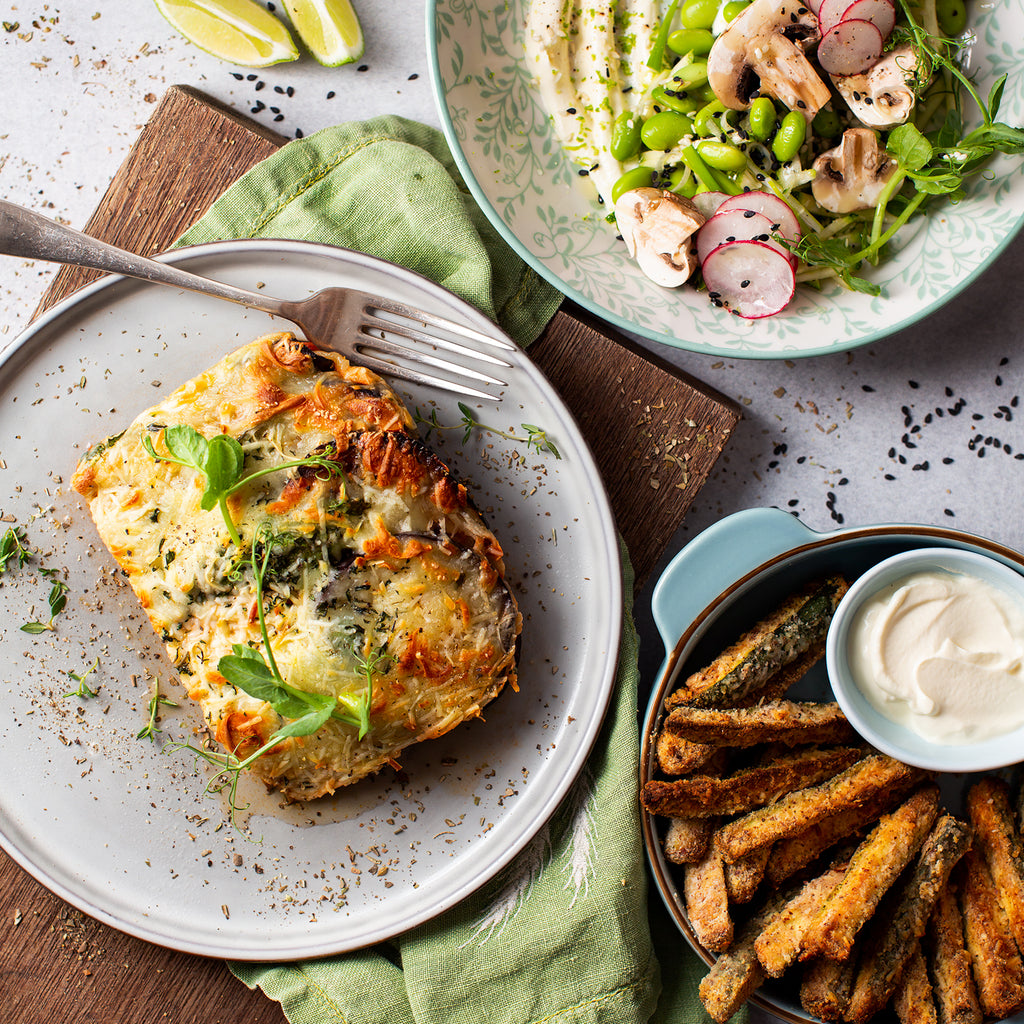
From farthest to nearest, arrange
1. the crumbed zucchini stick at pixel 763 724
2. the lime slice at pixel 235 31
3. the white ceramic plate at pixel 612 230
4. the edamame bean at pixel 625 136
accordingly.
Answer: the lime slice at pixel 235 31
the edamame bean at pixel 625 136
the white ceramic plate at pixel 612 230
the crumbed zucchini stick at pixel 763 724

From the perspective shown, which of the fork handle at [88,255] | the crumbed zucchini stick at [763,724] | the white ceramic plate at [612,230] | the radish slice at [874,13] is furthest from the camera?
the white ceramic plate at [612,230]

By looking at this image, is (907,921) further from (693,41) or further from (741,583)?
(693,41)

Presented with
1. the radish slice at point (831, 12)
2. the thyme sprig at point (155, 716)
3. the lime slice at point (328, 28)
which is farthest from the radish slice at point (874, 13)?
the thyme sprig at point (155, 716)

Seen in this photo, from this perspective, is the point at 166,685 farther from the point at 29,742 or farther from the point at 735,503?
the point at 735,503

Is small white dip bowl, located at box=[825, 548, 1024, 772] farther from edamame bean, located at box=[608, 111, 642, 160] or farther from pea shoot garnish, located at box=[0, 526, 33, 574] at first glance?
pea shoot garnish, located at box=[0, 526, 33, 574]

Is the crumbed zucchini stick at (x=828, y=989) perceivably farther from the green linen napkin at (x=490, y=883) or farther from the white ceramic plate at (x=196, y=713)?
the white ceramic plate at (x=196, y=713)

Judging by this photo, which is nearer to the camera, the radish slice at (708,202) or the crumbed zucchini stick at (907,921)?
the crumbed zucchini stick at (907,921)

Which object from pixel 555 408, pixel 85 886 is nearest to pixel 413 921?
pixel 85 886
